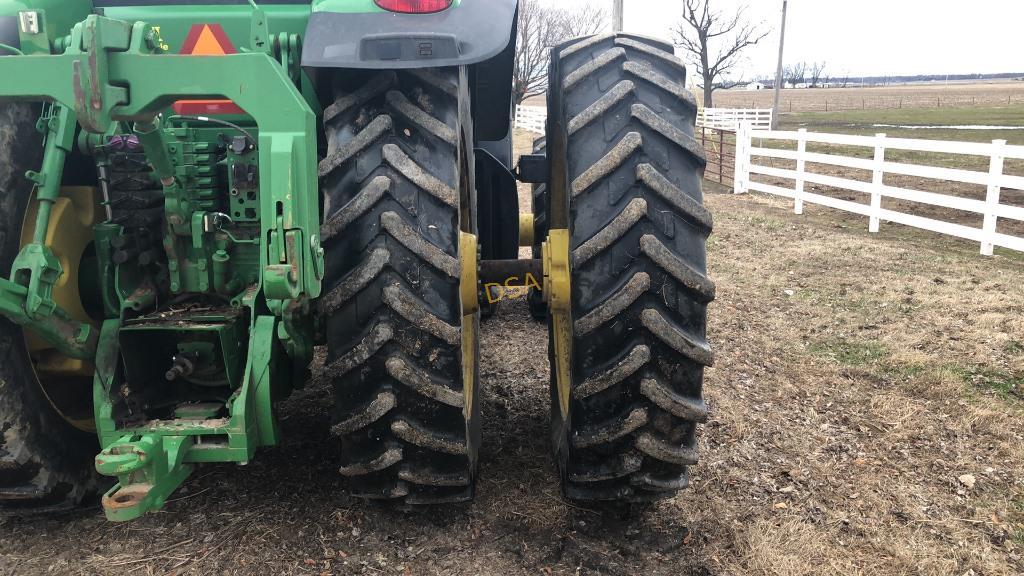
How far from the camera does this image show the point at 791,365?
5145 mm

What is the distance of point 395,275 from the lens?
2533mm

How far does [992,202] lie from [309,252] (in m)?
8.69

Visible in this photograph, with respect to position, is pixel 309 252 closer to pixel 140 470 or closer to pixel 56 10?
pixel 140 470

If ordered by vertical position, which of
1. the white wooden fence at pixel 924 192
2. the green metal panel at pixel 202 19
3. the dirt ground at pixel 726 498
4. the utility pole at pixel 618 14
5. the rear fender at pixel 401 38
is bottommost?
the dirt ground at pixel 726 498

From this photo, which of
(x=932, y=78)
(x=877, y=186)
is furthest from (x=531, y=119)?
(x=932, y=78)

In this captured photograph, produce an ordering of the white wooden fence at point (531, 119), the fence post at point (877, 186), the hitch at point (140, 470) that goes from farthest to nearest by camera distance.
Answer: the white wooden fence at point (531, 119)
the fence post at point (877, 186)
the hitch at point (140, 470)

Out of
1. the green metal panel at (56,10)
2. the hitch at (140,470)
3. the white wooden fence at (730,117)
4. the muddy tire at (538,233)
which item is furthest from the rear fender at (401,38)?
the white wooden fence at (730,117)

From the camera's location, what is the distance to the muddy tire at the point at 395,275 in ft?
8.29

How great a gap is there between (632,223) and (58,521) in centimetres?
253

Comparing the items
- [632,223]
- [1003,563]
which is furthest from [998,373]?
[632,223]

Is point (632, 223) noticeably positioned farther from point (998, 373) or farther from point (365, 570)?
point (998, 373)

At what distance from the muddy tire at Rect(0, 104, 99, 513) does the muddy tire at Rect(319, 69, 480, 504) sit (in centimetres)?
111

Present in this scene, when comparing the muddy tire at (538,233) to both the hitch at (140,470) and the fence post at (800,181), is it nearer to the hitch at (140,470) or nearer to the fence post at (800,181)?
the hitch at (140,470)

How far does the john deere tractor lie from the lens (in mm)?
2383
